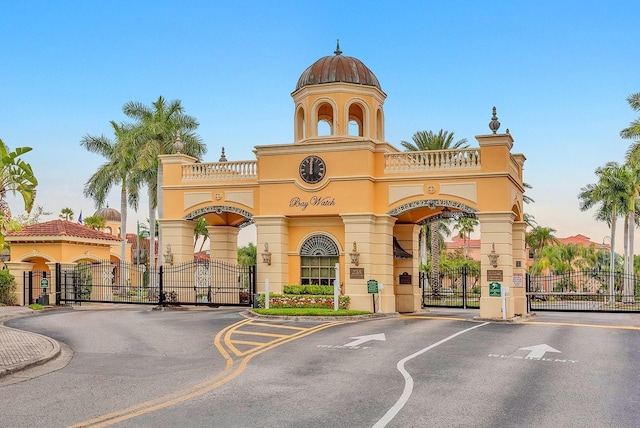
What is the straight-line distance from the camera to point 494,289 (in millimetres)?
26406

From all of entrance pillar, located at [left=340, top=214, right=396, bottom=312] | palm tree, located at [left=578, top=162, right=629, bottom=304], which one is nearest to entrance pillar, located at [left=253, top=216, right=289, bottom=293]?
entrance pillar, located at [left=340, top=214, right=396, bottom=312]

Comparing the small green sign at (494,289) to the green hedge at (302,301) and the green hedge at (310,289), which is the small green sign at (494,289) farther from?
the green hedge at (310,289)

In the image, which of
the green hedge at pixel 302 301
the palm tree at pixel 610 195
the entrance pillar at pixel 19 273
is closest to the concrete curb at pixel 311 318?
the green hedge at pixel 302 301

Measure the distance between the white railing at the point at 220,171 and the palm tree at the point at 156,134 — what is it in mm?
11984

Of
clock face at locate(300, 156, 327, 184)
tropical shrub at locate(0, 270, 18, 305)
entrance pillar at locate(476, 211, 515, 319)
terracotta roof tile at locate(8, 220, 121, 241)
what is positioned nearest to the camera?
entrance pillar at locate(476, 211, 515, 319)

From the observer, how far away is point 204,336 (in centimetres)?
2053

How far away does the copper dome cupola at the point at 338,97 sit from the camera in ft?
101

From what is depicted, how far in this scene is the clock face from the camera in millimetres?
29109

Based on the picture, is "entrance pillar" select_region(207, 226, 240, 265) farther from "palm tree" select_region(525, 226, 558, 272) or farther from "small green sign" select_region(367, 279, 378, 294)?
"palm tree" select_region(525, 226, 558, 272)

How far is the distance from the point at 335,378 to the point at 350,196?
50.4 feet

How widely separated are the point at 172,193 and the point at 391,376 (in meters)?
20.9

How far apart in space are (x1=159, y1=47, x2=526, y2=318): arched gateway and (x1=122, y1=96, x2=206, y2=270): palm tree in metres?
12.1

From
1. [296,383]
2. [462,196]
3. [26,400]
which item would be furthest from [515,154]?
[26,400]

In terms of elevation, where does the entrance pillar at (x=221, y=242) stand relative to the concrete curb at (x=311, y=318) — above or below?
above
